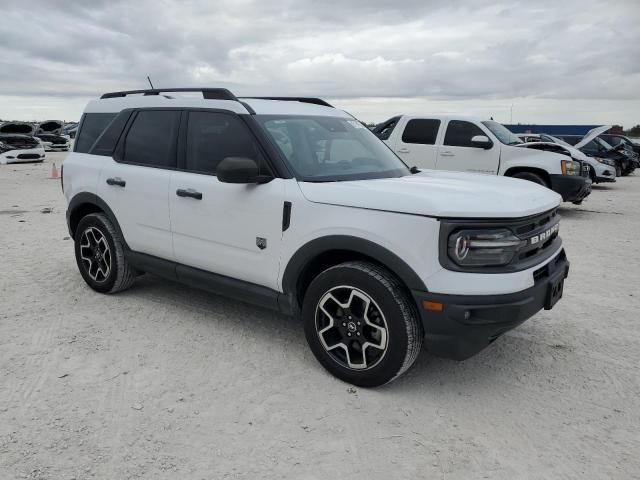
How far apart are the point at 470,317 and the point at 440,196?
70 centimetres

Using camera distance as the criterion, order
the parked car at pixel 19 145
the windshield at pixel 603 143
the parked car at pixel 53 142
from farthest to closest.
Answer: the parked car at pixel 53 142, the parked car at pixel 19 145, the windshield at pixel 603 143

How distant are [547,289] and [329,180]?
1.52 meters

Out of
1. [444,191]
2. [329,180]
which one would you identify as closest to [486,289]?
[444,191]

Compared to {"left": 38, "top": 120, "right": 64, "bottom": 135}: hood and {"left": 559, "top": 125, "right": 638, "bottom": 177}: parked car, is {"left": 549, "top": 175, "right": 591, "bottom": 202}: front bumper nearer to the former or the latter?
{"left": 559, "top": 125, "right": 638, "bottom": 177}: parked car

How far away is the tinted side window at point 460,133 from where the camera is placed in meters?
10.4

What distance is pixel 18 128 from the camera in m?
23.7

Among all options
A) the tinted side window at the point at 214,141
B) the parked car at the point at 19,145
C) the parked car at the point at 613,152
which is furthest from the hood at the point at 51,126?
the tinted side window at the point at 214,141

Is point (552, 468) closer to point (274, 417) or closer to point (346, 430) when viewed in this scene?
point (346, 430)

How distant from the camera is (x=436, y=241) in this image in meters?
2.99

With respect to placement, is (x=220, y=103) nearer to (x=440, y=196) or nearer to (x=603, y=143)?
(x=440, y=196)

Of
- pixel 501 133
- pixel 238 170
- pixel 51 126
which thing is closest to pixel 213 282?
pixel 238 170

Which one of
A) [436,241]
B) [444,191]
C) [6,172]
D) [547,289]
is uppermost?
[444,191]

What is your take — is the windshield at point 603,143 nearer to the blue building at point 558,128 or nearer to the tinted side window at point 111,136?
the blue building at point 558,128

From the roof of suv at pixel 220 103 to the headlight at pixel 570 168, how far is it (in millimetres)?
6709
